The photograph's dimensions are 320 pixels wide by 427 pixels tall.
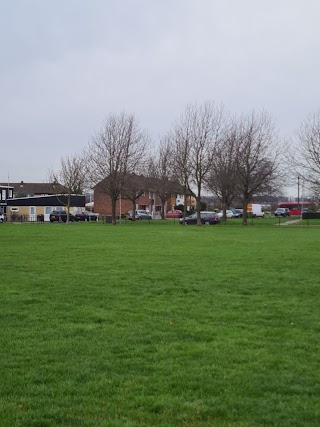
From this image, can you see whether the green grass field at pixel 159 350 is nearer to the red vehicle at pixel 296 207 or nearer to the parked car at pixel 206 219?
the parked car at pixel 206 219

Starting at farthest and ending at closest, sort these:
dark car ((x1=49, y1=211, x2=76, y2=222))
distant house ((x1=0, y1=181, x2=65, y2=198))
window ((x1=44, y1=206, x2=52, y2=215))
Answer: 1. distant house ((x1=0, y1=181, x2=65, y2=198))
2. window ((x1=44, y1=206, x2=52, y2=215))
3. dark car ((x1=49, y1=211, x2=76, y2=222))

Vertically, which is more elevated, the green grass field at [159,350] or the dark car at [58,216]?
the dark car at [58,216]

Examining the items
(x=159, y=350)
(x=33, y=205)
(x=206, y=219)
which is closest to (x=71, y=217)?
(x=33, y=205)

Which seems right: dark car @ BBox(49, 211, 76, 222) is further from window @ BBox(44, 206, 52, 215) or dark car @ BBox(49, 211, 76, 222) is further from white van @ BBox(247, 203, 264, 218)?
white van @ BBox(247, 203, 264, 218)

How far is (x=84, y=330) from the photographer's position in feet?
24.4

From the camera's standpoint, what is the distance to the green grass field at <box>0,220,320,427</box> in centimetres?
451

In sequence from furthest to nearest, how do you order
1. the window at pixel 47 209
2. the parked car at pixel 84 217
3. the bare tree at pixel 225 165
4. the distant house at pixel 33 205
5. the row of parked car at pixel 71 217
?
1. the window at pixel 47 209
2. the distant house at pixel 33 205
3. the parked car at pixel 84 217
4. the row of parked car at pixel 71 217
5. the bare tree at pixel 225 165

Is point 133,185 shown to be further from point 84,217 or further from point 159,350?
point 159,350

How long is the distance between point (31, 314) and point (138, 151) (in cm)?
5311

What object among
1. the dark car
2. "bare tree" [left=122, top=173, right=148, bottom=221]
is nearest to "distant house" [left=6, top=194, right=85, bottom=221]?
the dark car

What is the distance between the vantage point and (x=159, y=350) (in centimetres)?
636

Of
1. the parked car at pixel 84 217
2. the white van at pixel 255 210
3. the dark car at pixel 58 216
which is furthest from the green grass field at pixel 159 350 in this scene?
the white van at pixel 255 210

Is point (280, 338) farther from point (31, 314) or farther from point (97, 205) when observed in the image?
point (97, 205)

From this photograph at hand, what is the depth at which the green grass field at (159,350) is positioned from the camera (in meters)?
4.51
